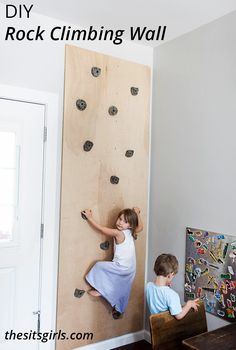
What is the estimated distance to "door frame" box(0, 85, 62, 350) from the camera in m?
2.46

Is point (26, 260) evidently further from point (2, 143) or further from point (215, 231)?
point (215, 231)

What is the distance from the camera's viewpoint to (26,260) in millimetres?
2416

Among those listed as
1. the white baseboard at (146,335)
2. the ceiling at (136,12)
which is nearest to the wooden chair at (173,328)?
the white baseboard at (146,335)

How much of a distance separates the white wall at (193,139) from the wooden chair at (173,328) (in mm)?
292

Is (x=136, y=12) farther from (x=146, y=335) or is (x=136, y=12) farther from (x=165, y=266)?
(x=146, y=335)

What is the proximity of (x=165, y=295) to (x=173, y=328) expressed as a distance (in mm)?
186

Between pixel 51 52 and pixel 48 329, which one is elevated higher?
pixel 51 52

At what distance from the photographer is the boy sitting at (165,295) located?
6.59 feet

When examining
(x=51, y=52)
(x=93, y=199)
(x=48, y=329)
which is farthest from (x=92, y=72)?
(x=48, y=329)

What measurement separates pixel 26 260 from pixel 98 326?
83cm

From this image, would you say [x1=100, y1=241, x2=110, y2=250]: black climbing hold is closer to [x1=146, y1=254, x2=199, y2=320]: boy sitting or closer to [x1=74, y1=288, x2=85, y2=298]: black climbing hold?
[x1=74, y1=288, x2=85, y2=298]: black climbing hold

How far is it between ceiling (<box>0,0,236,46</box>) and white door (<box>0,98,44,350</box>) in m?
0.68

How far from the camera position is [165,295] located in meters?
2.03

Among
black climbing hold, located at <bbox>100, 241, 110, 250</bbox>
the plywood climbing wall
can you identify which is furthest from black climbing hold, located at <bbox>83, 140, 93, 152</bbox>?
black climbing hold, located at <bbox>100, 241, 110, 250</bbox>
